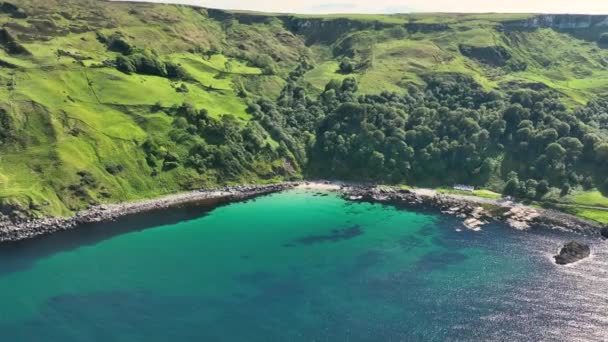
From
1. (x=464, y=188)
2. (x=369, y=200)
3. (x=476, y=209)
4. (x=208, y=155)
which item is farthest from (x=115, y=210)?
(x=464, y=188)

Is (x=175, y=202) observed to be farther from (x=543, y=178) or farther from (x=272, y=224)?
(x=543, y=178)

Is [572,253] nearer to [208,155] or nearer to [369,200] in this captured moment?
[369,200]

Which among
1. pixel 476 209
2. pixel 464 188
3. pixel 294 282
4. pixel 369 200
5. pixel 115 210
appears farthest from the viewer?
pixel 464 188

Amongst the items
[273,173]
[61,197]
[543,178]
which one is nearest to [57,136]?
[61,197]

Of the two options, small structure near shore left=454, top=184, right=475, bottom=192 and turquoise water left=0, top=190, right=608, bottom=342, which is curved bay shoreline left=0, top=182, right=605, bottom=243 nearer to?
turquoise water left=0, top=190, right=608, bottom=342

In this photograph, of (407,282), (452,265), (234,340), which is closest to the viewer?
(234,340)

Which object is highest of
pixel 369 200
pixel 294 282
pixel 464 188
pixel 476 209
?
pixel 294 282
